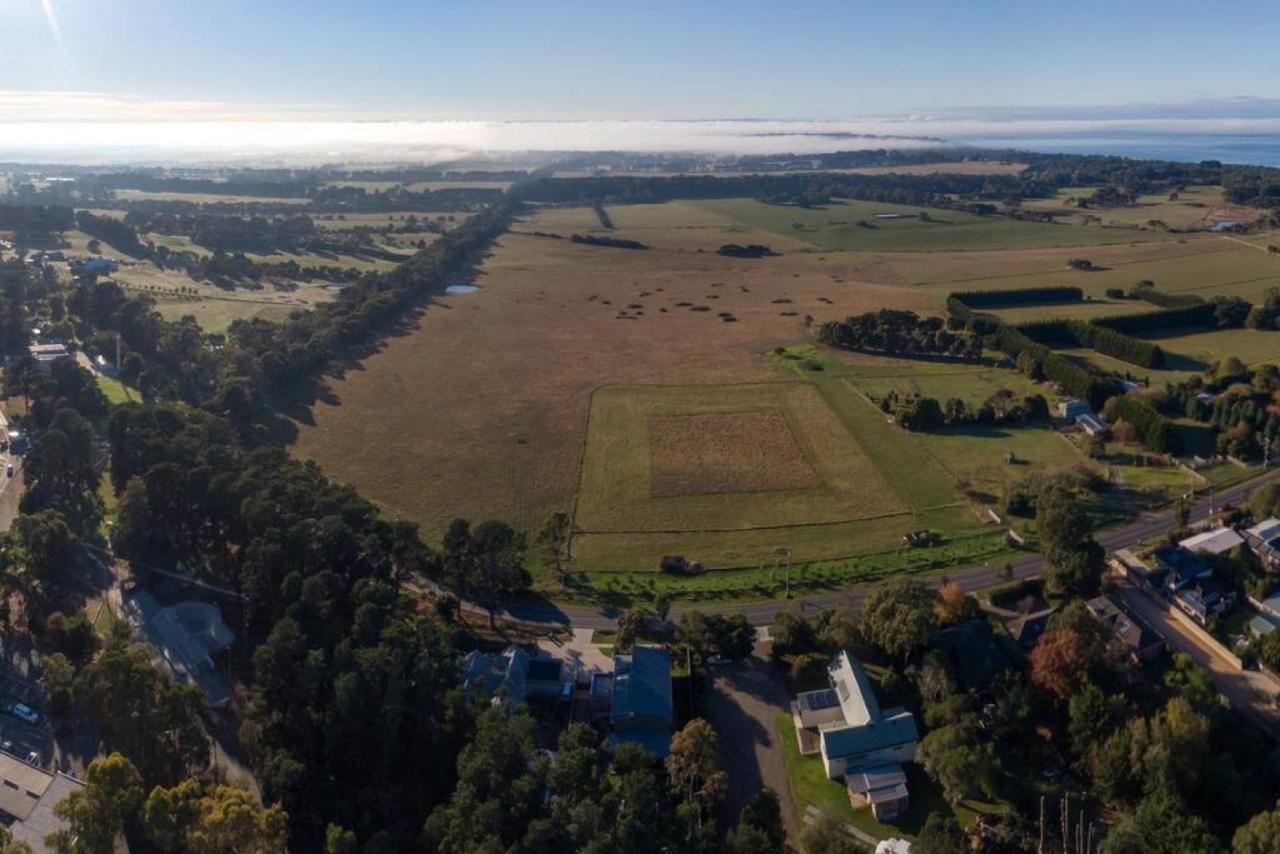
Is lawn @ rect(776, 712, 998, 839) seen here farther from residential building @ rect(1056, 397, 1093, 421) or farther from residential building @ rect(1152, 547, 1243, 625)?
residential building @ rect(1056, 397, 1093, 421)

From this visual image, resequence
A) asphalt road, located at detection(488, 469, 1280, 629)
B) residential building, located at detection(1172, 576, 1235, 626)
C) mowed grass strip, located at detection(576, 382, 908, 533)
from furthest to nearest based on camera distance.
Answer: mowed grass strip, located at detection(576, 382, 908, 533)
asphalt road, located at detection(488, 469, 1280, 629)
residential building, located at detection(1172, 576, 1235, 626)

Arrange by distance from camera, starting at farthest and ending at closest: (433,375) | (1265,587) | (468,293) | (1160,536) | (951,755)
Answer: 1. (468,293)
2. (433,375)
3. (1160,536)
4. (1265,587)
5. (951,755)

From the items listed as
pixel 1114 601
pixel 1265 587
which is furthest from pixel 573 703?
pixel 1265 587

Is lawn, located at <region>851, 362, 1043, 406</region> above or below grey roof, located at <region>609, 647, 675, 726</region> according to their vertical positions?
above

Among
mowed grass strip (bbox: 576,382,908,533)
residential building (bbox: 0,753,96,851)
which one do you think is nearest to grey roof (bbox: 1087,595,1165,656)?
mowed grass strip (bbox: 576,382,908,533)

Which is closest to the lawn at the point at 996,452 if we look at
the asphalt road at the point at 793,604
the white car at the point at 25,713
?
the asphalt road at the point at 793,604

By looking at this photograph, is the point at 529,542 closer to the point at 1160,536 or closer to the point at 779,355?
the point at 1160,536

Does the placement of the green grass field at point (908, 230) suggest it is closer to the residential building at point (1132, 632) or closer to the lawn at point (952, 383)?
the lawn at point (952, 383)
